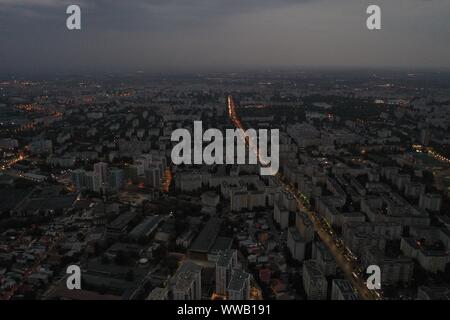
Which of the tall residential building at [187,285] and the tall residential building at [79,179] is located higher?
the tall residential building at [79,179]

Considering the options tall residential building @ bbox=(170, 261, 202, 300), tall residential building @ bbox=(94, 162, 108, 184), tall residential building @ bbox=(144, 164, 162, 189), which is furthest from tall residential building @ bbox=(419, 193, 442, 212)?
tall residential building @ bbox=(94, 162, 108, 184)

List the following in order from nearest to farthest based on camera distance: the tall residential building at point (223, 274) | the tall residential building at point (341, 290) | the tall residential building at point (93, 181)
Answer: the tall residential building at point (341, 290) < the tall residential building at point (223, 274) < the tall residential building at point (93, 181)

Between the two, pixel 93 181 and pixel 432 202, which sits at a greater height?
pixel 93 181

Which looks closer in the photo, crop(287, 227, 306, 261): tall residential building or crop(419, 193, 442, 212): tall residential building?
crop(287, 227, 306, 261): tall residential building

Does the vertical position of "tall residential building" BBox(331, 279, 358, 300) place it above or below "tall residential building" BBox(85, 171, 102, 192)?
below

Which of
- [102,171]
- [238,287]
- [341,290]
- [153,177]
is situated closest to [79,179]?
[102,171]

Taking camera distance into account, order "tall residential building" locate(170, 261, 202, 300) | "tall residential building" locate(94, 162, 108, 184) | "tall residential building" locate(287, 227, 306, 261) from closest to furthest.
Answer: "tall residential building" locate(170, 261, 202, 300), "tall residential building" locate(287, 227, 306, 261), "tall residential building" locate(94, 162, 108, 184)

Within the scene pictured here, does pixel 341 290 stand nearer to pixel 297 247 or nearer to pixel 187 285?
pixel 297 247

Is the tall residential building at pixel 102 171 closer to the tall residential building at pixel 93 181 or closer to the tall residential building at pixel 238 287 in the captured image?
the tall residential building at pixel 93 181

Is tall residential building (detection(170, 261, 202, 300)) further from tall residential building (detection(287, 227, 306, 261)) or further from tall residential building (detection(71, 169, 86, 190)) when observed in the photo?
tall residential building (detection(71, 169, 86, 190))

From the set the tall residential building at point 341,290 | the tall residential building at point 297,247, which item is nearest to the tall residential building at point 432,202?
the tall residential building at point 297,247

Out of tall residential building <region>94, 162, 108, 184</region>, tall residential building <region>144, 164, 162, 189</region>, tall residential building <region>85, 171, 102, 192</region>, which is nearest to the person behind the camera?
tall residential building <region>85, 171, 102, 192</region>

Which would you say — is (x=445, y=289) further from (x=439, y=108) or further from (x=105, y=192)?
(x=439, y=108)
